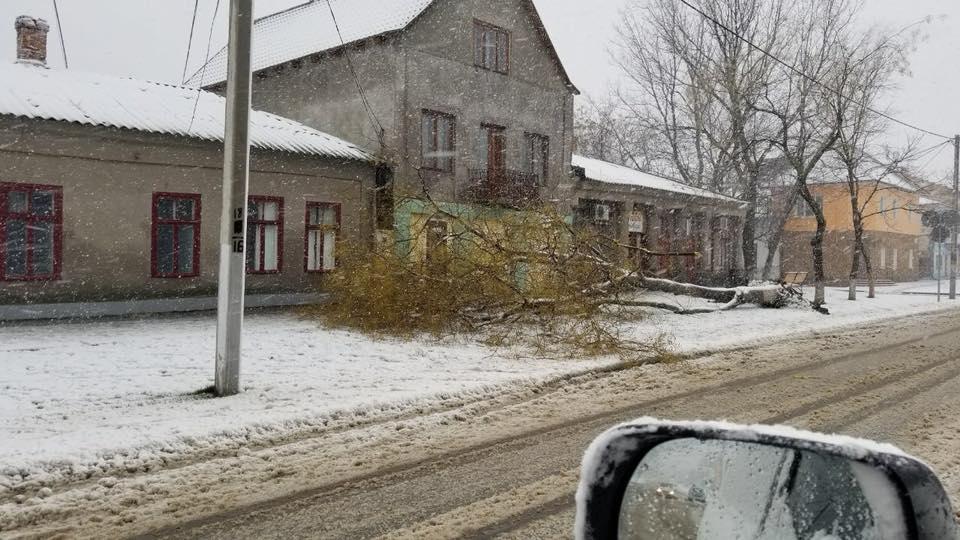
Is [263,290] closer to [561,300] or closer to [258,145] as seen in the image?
[258,145]

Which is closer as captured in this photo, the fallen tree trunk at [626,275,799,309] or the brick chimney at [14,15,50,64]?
the fallen tree trunk at [626,275,799,309]

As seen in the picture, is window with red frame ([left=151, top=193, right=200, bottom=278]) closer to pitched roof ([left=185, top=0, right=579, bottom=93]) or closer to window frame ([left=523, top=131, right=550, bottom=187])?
pitched roof ([left=185, top=0, right=579, bottom=93])

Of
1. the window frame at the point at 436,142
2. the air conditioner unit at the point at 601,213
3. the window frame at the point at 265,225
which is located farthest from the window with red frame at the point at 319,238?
the air conditioner unit at the point at 601,213

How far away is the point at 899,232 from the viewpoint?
164ft

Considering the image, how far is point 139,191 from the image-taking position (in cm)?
1523

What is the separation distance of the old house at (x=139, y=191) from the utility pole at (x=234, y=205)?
727cm

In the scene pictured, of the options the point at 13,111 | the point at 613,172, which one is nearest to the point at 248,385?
the point at 13,111

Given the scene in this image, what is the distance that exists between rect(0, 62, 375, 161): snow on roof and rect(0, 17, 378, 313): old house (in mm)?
46

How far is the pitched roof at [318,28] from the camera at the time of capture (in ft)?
67.1

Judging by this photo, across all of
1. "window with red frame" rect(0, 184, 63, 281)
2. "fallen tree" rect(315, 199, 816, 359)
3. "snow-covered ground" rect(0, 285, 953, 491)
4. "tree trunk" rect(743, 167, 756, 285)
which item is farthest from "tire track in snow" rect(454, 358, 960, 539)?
"tree trunk" rect(743, 167, 756, 285)

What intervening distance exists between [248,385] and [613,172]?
77.6 ft

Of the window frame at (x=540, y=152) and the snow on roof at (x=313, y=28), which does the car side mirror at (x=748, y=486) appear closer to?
the snow on roof at (x=313, y=28)

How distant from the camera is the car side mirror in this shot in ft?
4.08

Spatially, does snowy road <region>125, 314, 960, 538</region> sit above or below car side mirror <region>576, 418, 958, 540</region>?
below
